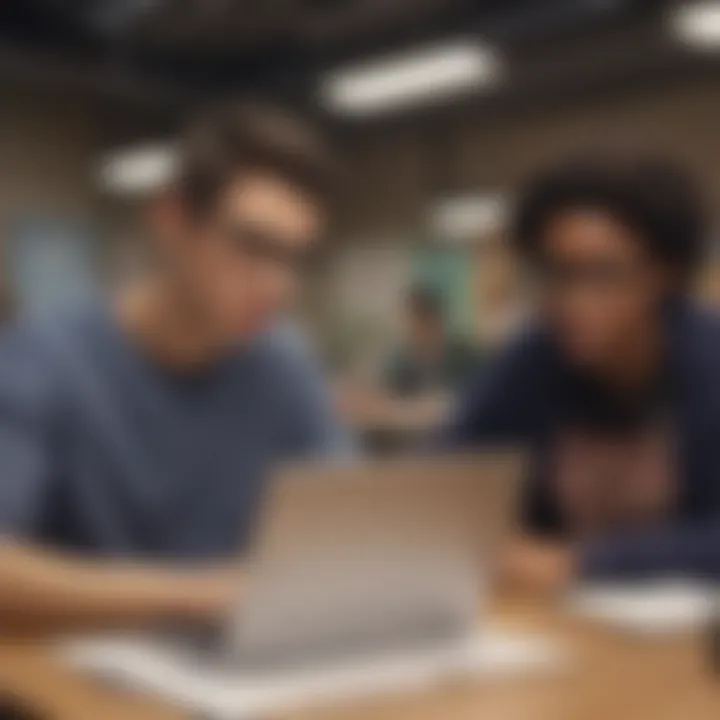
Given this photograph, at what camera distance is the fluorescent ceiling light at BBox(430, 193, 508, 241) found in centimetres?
901

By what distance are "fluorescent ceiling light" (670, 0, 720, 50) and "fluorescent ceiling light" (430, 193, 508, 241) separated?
259 cm

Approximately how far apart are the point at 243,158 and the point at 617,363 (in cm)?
74

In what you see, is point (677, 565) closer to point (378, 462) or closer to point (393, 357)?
point (378, 462)

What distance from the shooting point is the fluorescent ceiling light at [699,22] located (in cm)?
576

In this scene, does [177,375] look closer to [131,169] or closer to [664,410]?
[664,410]

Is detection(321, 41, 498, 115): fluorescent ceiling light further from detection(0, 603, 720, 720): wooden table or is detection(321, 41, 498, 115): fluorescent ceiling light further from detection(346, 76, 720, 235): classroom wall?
detection(0, 603, 720, 720): wooden table

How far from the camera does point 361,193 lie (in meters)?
9.71

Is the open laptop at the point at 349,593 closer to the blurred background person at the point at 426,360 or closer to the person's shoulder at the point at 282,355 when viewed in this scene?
the person's shoulder at the point at 282,355

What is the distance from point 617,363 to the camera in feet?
6.90

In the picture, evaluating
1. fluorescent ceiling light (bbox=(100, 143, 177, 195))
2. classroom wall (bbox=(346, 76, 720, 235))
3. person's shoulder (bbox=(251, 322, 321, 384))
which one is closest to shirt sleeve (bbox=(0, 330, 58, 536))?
person's shoulder (bbox=(251, 322, 321, 384))

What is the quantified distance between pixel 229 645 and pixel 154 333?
70 centimetres

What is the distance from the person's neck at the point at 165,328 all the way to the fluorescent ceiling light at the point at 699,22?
4.49 meters

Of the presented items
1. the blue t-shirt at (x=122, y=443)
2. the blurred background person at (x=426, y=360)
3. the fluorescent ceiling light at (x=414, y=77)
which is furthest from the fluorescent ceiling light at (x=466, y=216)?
the blue t-shirt at (x=122, y=443)

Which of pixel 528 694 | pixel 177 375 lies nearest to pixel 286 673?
pixel 528 694
